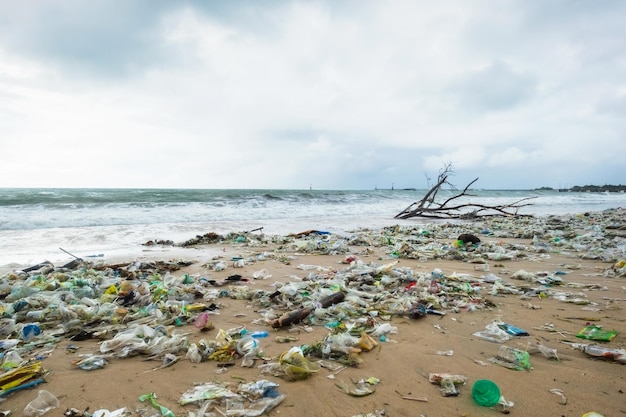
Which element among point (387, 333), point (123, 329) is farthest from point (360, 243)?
point (123, 329)

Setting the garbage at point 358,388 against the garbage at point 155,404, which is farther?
the garbage at point 358,388

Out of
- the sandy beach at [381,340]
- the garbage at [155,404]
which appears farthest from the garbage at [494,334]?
the garbage at [155,404]

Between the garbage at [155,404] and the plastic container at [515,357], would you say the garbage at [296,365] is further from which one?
the plastic container at [515,357]

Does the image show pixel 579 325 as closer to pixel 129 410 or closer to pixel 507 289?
pixel 507 289

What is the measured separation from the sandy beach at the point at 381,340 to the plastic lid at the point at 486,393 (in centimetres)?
3

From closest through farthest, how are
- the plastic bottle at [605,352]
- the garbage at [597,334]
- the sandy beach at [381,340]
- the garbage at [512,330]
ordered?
the sandy beach at [381,340] → the plastic bottle at [605,352] → the garbage at [597,334] → the garbage at [512,330]

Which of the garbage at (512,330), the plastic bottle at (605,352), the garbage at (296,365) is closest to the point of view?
the garbage at (296,365)

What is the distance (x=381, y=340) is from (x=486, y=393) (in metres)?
0.96

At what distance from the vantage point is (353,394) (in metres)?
1.98

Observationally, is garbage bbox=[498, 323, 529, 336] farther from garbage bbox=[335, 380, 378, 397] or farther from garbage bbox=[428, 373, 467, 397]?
garbage bbox=[335, 380, 378, 397]

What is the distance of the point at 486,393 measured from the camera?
1.87 meters

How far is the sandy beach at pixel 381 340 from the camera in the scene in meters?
1.92

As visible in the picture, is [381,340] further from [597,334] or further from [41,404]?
[41,404]

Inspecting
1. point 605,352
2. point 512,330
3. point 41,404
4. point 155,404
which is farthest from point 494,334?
point 41,404
